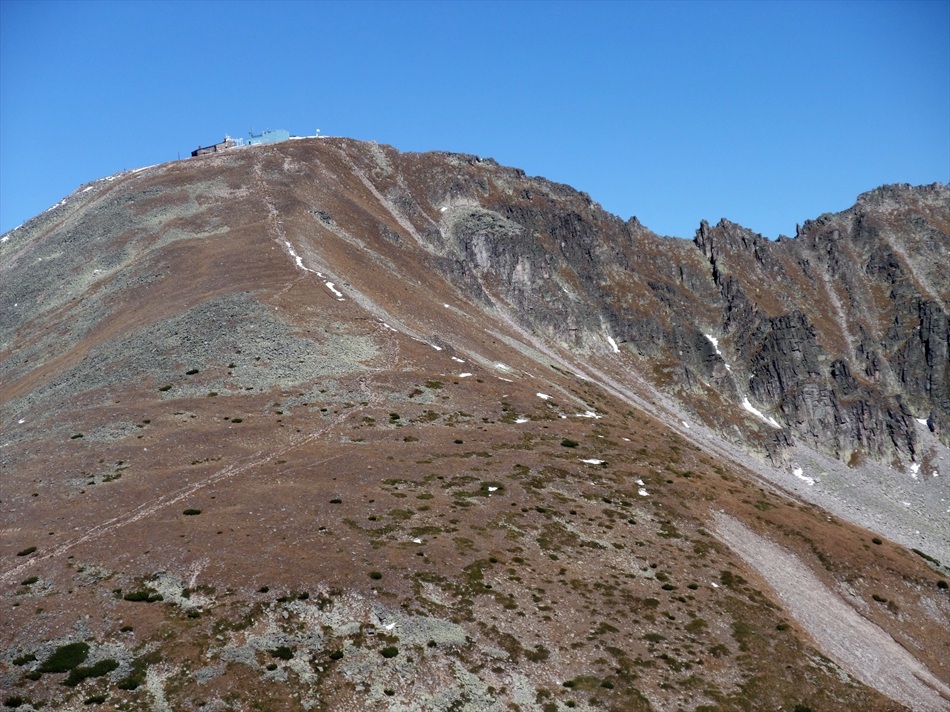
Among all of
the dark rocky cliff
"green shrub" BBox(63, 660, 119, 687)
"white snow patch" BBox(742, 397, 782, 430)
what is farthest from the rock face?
"green shrub" BBox(63, 660, 119, 687)

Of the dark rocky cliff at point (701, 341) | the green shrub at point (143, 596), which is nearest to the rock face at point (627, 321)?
the dark rocky cliff at point (701, 341)

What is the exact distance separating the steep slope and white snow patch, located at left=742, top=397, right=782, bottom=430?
110 feet

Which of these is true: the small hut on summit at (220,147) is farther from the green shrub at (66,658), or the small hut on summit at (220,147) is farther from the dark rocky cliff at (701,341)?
the green shrub at (66,658)

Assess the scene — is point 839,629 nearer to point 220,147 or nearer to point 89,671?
point 89,671

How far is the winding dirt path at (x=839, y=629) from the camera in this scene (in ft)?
168

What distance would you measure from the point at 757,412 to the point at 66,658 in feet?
550

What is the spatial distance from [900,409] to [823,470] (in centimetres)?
3743

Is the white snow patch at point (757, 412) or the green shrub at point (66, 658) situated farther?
the white snow patch at point (757, 412)

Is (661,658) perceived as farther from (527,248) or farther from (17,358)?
(527,248)

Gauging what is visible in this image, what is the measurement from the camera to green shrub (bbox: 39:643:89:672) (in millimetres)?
37250

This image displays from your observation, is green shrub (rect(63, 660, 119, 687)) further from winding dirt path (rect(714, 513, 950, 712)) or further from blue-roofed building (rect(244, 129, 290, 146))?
blue-roofed building (rect(244, 129, 290, 146))

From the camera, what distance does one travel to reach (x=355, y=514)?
54.6 metres

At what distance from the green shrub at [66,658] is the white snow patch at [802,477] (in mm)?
143250

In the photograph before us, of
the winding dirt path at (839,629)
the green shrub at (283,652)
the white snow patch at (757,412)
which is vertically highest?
the white snow patch at (757,412)
